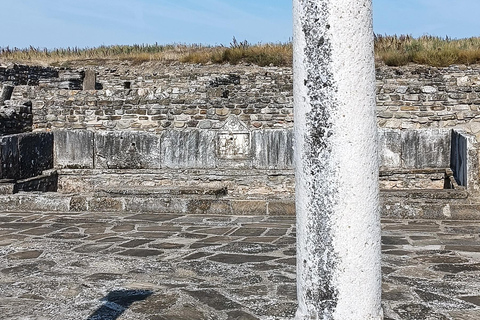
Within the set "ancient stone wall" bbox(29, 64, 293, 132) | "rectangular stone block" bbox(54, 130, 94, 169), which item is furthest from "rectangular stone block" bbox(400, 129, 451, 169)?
"rectangular stone block" bbox(54, 130, 94, 169)

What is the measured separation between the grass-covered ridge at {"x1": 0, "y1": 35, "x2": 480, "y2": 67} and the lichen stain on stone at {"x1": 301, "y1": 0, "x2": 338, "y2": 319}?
1829cm

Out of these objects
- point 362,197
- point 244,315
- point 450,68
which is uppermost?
point 450,68

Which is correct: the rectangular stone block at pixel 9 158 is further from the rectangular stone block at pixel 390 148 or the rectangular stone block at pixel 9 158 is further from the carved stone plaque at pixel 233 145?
the rectangular stone block at pixel 390 148

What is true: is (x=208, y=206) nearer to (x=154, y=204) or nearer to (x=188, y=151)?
(x=154, y=204)

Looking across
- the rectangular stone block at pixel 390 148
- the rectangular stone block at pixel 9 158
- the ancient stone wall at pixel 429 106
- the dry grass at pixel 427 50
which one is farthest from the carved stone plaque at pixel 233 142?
the dry grass at pixel 427 50

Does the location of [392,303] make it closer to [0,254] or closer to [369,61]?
[369,61]

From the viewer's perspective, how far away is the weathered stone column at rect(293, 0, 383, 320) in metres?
2.05

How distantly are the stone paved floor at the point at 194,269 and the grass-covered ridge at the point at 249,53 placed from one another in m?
14.4

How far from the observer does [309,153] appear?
2.11 meters

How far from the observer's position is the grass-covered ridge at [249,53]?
19.8 m

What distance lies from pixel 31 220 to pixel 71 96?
19.9 feet

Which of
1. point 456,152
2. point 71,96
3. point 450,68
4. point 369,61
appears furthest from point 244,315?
point 450,68

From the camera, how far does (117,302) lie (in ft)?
12.0

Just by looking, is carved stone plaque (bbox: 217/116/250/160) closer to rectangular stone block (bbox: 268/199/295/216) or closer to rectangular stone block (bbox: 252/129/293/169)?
rectangular stone block (bbox: 252/129/293/169)
